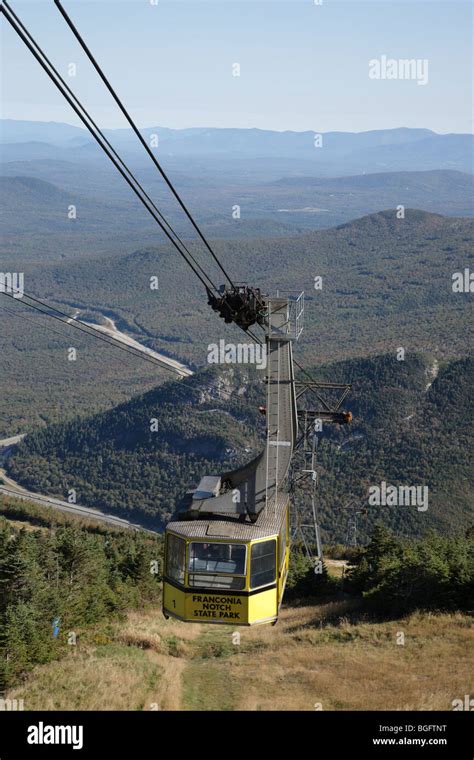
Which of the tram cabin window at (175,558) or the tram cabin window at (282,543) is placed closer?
the tram cabin window at (175,558)

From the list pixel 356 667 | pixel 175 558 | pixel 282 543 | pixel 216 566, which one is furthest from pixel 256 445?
pixel 216 566

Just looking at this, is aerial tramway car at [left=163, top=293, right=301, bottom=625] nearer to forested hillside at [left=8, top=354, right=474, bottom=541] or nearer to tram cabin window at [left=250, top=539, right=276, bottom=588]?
tram cabin window at [left=250, top=539, right=276, bottom=588]

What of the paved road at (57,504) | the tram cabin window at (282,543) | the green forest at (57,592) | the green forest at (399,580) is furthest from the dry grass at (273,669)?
the paved road at (57,504)

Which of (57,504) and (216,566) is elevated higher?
(216,566)

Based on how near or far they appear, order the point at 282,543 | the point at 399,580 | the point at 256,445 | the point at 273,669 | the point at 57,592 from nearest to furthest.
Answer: the point at 282,543
the point at 273,669
the point at 57,592
the point at 399,580
the point at 256,445

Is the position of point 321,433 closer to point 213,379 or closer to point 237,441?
point 237,441

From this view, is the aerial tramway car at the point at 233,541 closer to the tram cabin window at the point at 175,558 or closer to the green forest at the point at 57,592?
the tram cabin window at the point at 175,558

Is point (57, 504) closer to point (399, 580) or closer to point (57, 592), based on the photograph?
point (57, 592)
